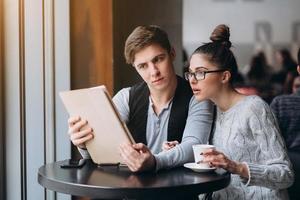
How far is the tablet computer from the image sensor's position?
5.98 ft

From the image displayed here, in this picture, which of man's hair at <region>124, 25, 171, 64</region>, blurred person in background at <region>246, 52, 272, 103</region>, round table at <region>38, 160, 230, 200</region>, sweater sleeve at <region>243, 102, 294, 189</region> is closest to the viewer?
round table at <region>38, 160, 230, 200</region>

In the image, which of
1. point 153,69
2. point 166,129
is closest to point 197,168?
point 166,129

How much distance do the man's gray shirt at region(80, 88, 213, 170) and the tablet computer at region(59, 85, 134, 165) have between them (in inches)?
5.5

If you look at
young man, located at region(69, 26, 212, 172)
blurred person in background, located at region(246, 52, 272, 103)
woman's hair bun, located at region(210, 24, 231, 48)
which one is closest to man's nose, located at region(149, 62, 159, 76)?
young man, located at region(69, 26, 212, 172)

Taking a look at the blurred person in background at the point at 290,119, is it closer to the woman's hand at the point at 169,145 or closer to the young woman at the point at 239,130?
the young woman at the point at 239,130

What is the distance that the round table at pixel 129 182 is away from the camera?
1.58m

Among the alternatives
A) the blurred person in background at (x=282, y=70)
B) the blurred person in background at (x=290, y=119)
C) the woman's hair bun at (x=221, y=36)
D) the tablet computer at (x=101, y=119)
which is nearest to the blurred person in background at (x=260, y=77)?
the blurred person in background at (x=282, y=70)

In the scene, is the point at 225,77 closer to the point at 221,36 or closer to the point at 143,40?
the point at 221,36

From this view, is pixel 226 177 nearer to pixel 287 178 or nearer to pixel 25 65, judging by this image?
pixel 287 178

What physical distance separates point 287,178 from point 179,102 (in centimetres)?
54

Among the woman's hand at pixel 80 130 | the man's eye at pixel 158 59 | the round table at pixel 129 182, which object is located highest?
the man's eye at pixel 158 59

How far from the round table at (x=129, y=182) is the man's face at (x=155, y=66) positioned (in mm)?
390

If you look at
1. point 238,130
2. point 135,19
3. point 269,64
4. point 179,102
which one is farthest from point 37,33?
point 269,64

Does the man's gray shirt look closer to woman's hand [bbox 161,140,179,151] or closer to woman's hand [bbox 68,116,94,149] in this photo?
woman's hand [bbox 161,140,179,151]
